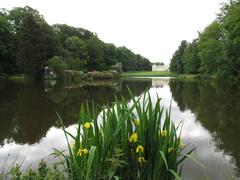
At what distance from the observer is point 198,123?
661 cm

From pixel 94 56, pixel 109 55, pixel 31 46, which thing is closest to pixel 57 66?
pixel 31 46

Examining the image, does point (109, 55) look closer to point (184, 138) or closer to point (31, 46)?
point (31, 46)

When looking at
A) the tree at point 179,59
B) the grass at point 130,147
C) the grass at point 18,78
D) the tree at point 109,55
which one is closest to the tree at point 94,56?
the tree at point 109,55

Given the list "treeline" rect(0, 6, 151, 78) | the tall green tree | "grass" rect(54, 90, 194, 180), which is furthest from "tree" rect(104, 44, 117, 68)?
"grass" rect(54, 90, 194, 180)

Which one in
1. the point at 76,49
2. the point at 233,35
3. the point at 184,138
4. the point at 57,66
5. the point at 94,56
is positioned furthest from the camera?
the point at 94,56

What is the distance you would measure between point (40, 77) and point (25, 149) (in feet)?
101

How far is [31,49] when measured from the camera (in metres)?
33.6

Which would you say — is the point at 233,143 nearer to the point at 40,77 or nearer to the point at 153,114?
the point at 153,114

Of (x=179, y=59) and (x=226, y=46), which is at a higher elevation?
(x=179, y=59)

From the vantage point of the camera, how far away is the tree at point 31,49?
32.6m

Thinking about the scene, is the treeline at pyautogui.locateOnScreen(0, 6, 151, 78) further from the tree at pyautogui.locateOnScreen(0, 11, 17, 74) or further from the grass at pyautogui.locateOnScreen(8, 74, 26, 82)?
the grass at pyautogui.locateOnScreen(8, 74, 26, 82)

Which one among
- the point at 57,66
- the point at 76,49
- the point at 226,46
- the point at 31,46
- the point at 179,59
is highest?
the point at 76,49

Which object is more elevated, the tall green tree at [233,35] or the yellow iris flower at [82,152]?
the tall green tree at [233,35]

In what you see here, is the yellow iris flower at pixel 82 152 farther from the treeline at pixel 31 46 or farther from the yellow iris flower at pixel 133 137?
the treeline at pixel 31 46
